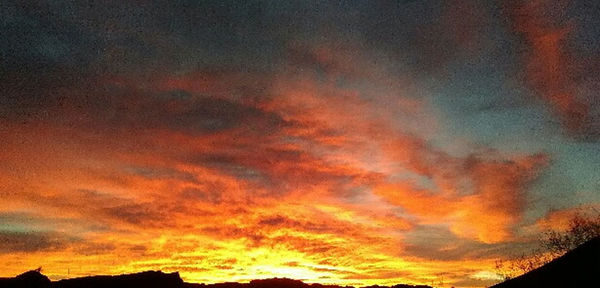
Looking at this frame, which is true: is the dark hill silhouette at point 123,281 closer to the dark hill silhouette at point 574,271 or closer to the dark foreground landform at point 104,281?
the dark foreground landform at point 104,281

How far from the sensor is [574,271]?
23.1 m

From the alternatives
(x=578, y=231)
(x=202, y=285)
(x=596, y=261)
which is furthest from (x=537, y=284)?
(x=202, y=285)

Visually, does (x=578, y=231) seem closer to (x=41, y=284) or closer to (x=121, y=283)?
(x=121, y=283)

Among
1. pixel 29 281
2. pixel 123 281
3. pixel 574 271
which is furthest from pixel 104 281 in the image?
pixel 574 271

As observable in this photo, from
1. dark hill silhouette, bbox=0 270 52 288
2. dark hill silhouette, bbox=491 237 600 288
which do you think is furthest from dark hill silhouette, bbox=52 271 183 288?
dark hill silhouette, bbox=491 237 600 288

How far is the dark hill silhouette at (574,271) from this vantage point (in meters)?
21.8

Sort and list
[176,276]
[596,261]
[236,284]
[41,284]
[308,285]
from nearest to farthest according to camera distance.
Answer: [596,261] → [41,284] → [176,276] → [236,284] → [308,285]

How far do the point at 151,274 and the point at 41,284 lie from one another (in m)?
12.0

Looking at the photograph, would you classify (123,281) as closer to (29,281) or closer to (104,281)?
(104,281)

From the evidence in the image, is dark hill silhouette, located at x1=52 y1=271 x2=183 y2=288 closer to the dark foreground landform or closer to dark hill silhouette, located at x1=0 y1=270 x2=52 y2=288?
the dark foreground landform


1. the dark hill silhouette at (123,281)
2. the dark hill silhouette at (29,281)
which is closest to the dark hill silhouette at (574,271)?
the dark hill silhouette at (123,281)

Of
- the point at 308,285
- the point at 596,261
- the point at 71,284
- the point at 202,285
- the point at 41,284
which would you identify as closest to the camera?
the point at 596,261

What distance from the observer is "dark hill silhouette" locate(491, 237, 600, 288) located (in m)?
21.8

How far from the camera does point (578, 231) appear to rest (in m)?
57.8
